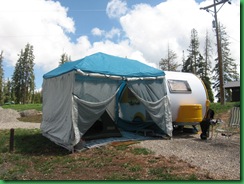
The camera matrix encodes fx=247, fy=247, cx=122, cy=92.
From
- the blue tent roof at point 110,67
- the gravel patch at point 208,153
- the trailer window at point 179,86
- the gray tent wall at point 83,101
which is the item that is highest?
the blue tent roof at point 110,67

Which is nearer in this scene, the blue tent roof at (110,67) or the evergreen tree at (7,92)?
the blue tent roof at (110,67)

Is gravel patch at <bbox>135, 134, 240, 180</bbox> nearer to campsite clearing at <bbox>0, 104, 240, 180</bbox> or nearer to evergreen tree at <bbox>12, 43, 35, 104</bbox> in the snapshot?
campsite clearing at <bbox>0, 104, 240, 180</bbox>

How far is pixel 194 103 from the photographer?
34.9ft

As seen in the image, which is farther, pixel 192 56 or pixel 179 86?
pixel 192 56

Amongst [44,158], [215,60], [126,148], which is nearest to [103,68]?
[126,148]

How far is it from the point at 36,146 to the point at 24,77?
147 feet

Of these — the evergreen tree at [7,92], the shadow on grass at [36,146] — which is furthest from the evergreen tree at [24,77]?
the shadow on grass at [36,146]

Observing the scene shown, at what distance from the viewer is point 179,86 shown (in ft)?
34.8

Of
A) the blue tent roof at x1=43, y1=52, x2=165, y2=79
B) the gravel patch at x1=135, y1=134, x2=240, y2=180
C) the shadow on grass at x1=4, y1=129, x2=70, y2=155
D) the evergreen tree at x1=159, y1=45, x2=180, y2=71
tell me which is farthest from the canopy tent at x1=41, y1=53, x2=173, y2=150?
the evergreen tree at x1=159, y1=45, x2=180, y2=71

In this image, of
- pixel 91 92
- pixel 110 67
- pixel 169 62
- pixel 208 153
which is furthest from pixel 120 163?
pixel 169 62

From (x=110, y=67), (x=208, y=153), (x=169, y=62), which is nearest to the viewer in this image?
(x=208, y=153)

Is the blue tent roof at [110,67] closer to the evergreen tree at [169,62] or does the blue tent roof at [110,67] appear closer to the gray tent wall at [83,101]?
the gray tent wall at [83,101]

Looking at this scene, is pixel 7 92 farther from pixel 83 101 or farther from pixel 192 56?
pixel 83 101

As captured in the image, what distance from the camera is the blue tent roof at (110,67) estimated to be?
8430mm
